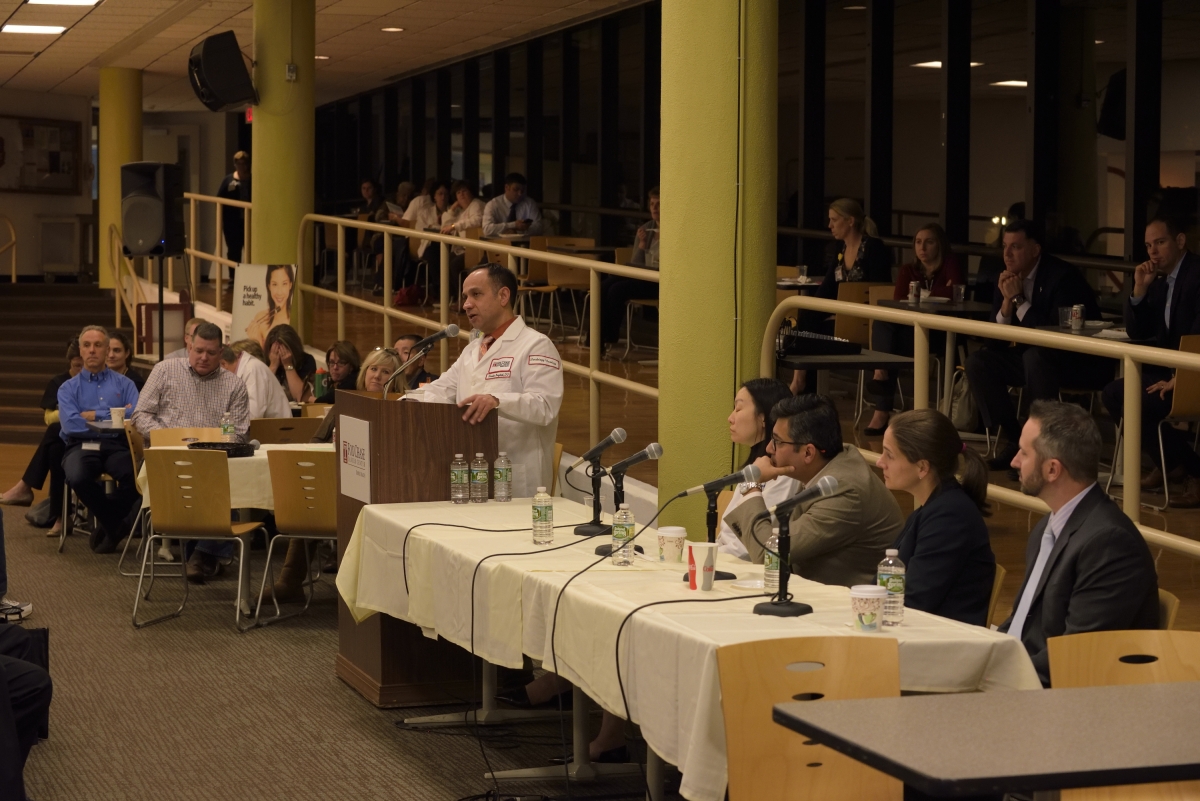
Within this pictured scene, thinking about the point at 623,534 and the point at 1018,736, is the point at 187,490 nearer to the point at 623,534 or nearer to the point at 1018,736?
the point at 623,534

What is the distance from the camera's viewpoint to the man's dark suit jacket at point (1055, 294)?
26.0 feet

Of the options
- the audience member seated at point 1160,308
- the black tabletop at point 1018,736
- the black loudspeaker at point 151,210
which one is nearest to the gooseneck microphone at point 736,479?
the black tabletop at point 1018,736

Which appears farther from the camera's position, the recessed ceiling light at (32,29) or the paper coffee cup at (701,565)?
the recessed ceiling light at (32,29)

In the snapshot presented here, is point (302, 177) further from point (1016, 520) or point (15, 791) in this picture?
point (15, 791)

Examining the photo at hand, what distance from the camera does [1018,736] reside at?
255 cm

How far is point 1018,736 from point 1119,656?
0.86 m

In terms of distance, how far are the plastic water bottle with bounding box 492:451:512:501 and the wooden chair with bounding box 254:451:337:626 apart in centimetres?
151

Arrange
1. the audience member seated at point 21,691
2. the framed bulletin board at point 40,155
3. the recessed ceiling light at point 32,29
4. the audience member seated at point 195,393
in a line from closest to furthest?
the audience member seated at point 21,691
the audience member seated at point 195,393
the recessed ceiling light at point 32,29
the framed bulletin board at point 40,155

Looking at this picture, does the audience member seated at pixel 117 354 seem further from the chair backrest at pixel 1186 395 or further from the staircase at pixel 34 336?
the chair backrest at pixel 1186 395

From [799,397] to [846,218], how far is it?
15.9 feet

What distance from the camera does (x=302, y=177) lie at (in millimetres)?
11859

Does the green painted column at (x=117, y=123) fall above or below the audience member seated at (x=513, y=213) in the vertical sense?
above

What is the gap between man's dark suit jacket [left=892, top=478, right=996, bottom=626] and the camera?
13.6 ft

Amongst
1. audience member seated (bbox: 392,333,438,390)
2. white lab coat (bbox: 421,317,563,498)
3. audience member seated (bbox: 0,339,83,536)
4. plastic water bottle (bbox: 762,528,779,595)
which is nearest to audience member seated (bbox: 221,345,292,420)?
audience member seated (bbox: 392,333,438,390)
